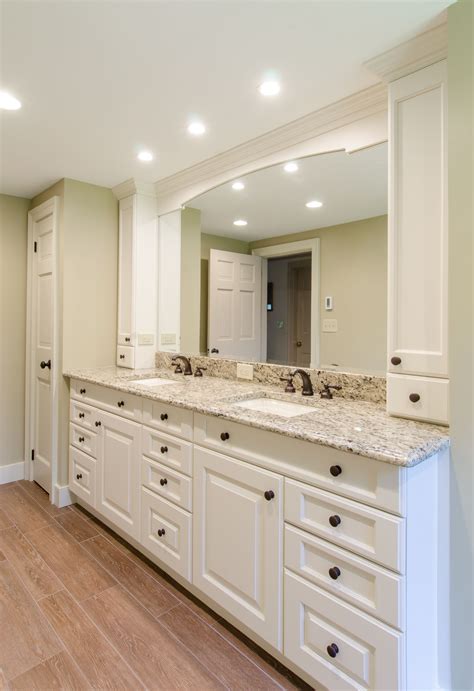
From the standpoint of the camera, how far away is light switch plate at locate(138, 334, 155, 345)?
298cm

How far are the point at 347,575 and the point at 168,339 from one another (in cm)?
215

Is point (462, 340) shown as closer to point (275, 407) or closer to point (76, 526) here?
point (275, 407)

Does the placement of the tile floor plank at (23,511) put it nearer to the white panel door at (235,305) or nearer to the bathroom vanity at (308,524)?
the bathroom vanity at (308,524)

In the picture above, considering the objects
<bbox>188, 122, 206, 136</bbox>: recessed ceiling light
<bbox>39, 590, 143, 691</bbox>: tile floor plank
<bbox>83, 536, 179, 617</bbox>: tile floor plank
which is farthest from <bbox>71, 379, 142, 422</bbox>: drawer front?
<bbox>188, 122, 206, 136</bbox>: recessed ceiling light

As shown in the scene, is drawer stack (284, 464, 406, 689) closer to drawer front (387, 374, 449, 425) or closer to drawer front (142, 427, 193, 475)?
drawer front (387, 374, 449, 425)

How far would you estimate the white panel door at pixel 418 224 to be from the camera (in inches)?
55.2

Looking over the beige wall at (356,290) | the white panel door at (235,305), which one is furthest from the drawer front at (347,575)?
the white panel door at (235,305)

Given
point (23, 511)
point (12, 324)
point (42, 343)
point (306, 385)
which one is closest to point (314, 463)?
point (306, 385)

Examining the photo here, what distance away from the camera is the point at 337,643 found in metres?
1.25

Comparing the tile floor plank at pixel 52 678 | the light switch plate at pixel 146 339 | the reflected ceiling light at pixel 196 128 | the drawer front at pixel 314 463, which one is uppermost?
the reflected ceiling light at pixel 196 128

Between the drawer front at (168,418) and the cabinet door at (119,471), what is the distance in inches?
5.8

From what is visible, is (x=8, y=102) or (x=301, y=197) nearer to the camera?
(x=8, y=102)

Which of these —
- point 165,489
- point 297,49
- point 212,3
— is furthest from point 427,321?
point 165,489

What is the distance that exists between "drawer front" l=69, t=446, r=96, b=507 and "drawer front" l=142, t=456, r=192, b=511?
2.13 feet
